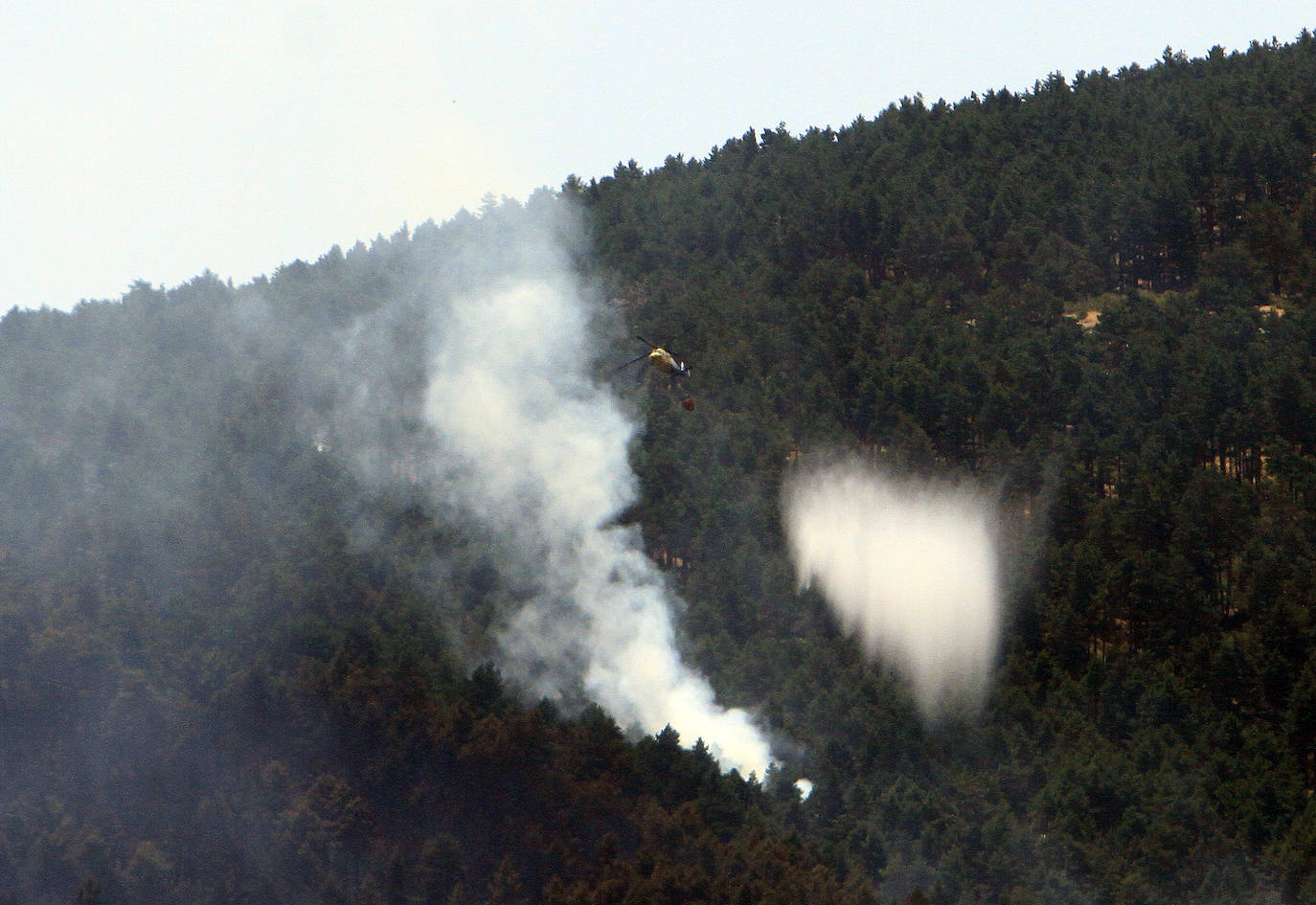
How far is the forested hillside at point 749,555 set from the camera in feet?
181

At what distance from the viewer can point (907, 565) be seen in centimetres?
8206

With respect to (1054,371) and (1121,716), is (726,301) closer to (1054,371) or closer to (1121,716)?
(1054,371)

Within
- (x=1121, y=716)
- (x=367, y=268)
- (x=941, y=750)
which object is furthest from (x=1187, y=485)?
(x=367, y=268)

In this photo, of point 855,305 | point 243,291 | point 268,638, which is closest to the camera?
point 268,638

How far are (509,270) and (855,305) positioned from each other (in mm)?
22948

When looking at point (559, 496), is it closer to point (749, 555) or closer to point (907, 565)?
point (749, 555)

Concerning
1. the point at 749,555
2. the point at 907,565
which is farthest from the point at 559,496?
the point at 907,565

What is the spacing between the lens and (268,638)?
6869 cm

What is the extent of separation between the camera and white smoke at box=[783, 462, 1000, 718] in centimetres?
7019

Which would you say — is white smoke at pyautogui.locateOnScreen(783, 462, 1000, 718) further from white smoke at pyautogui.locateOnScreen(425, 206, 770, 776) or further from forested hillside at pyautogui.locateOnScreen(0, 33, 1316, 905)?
white smoke at pyautogui.locateOnScreen(425, 206, 770, 776)

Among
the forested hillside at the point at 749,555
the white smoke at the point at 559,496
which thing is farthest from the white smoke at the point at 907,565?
the white smoke at the point at 559,496

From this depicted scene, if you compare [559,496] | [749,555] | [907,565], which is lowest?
[907,565]

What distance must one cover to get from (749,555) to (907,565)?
12477 millimetres

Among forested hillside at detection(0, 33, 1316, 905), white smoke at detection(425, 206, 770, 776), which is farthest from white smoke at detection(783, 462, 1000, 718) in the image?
white smoke at detection(425, 206, 770, 776)
